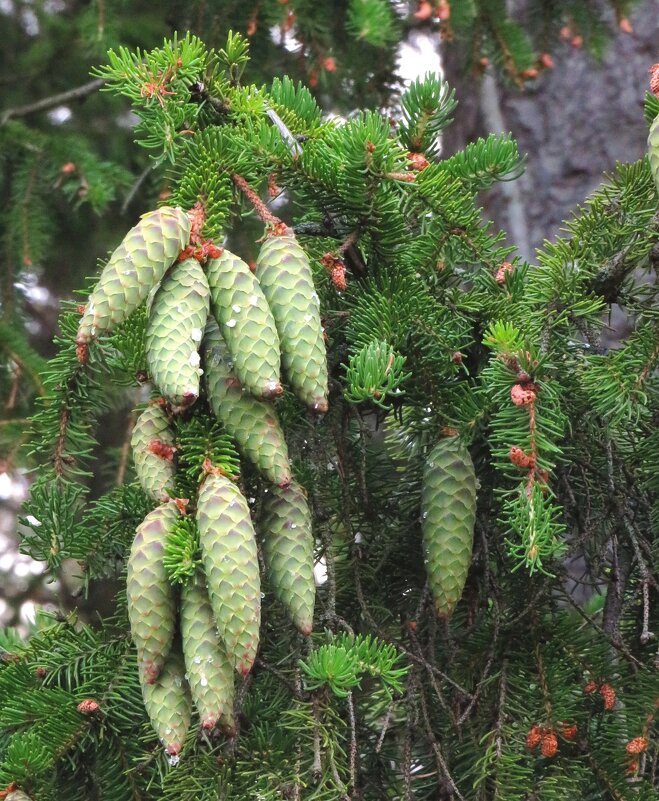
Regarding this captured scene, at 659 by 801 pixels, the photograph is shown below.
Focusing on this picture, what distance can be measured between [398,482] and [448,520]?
0.79ft

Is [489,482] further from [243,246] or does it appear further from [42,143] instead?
[42,143]

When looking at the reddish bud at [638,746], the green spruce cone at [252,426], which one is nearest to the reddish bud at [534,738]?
the reddish bud at [638,746]

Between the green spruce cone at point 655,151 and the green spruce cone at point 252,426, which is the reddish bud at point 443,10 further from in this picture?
the green spruce cone at point 252,426

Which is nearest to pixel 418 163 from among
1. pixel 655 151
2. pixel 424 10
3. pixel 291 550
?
pixel 655 151

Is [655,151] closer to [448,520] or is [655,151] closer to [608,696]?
[448,520]

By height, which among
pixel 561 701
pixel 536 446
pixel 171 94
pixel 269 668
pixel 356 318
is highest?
pixel 171 94

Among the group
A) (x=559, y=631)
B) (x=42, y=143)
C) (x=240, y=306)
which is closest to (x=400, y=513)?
(x=559, y=631)

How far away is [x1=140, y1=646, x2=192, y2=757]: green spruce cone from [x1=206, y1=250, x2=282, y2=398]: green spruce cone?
292 millimetres

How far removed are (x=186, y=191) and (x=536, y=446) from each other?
49 cm

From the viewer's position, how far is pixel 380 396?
103 centimetres

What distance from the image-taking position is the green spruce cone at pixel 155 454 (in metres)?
1.01

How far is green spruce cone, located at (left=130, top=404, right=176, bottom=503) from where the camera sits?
1.01 m

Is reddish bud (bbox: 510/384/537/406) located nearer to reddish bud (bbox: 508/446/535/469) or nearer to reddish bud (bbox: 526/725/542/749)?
reddish bud (bbox: 508/446/535/469)

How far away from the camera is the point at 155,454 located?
1.03 metres
